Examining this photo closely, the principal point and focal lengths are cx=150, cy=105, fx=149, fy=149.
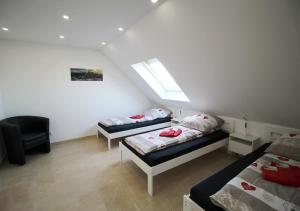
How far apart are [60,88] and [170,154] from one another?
3.18 metres

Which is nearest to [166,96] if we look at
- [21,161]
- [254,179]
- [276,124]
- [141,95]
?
[141,95]

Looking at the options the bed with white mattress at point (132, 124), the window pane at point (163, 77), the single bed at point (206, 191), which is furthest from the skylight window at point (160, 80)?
the single bed at point (206, 191)

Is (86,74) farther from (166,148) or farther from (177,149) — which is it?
(177,149)

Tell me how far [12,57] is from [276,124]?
5.36 m

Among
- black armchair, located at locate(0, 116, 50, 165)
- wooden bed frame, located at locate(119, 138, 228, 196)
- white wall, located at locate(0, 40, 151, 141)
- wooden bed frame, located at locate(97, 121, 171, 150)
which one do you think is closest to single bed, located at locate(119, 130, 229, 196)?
wooden bed frame, located at locate(119, 138, 228, 196)

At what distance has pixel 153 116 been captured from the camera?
434 cm

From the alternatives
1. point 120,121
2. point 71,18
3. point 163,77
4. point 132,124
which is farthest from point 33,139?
point 163,77

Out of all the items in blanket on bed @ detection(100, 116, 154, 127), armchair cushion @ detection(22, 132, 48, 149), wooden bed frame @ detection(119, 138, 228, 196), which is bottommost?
wooden bed frame @ detection(119, 138, 228, 196)

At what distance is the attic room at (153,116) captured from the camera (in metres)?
1.54

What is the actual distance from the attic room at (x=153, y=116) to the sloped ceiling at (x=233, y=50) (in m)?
0.01

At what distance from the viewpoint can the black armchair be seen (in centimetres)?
270

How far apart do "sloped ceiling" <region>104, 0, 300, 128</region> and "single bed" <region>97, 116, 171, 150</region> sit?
1.42 m

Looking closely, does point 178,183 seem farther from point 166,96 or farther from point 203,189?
point 166,96

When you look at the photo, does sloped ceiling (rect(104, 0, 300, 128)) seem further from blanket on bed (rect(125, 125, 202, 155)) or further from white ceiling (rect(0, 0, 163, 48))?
blanket on bed (rect(125, 125, 202, 155))
